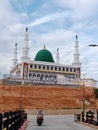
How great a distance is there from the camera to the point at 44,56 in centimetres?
9812

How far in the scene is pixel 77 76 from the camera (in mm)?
95875

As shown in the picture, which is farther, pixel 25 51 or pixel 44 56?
pixel 44 56

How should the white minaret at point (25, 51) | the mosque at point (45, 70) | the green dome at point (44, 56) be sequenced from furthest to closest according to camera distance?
the green dome at point (44, 56), the white minaret at point (25, 51), the mosque at point (45, 70)

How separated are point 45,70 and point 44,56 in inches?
296

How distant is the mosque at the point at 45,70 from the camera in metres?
83.4

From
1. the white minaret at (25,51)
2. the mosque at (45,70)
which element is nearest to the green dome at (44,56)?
the mosque at (45,70)

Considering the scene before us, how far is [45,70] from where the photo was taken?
9200 centimetres

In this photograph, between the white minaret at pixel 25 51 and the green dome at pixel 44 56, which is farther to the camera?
the green dome at pixel 44 56

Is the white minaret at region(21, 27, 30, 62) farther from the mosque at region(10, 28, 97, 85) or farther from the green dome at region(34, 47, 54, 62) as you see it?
the green dome at region(34, 47, 54, 62)

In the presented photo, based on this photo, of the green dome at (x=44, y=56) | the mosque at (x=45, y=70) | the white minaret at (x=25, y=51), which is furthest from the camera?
the green dome at (x=44, y=56)

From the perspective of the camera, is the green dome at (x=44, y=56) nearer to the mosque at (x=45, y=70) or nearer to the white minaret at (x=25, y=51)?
the mosque at (x=45, y=70)

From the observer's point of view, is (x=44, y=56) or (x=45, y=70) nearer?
(x=45, y=70)

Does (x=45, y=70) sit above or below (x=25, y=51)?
below

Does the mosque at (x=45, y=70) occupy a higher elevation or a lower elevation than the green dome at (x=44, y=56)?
lower
